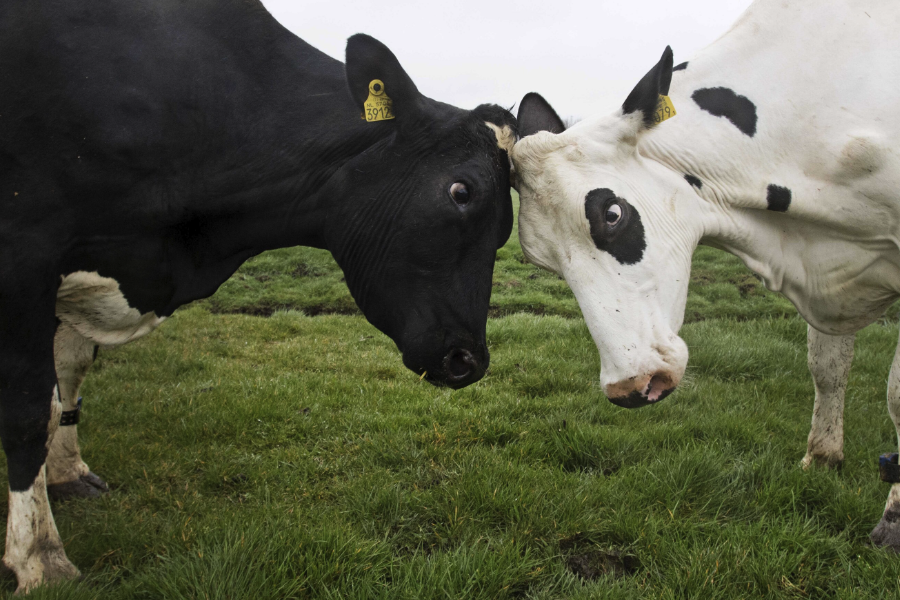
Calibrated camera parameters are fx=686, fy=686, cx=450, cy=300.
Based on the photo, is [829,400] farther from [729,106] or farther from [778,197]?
[729,106]

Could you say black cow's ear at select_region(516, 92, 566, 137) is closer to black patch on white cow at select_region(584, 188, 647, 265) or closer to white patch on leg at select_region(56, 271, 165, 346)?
black patch on white cow at select_region(584, 188, 647, 265)

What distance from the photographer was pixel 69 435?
12.2ft

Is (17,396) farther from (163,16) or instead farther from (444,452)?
(444,452)

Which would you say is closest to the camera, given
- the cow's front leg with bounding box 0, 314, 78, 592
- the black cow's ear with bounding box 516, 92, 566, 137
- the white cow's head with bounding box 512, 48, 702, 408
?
the cow's front leg with bounding box 0, 314, 78, 592

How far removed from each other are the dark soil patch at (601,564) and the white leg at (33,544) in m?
2.06

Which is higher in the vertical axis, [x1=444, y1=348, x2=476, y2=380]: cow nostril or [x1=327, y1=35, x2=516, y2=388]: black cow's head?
[x1=327, y1=35, x2=516, y2=388]: black cow's head

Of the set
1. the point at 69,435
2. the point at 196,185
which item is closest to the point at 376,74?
the point at 196,185

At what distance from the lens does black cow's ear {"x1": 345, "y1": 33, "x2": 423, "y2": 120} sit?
2.99 meters

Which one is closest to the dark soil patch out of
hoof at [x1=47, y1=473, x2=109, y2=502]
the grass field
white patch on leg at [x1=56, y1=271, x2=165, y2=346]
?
the grass field

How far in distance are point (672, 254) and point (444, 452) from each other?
5.90ft

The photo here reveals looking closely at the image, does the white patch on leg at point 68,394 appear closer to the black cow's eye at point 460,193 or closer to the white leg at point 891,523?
the black cow's eye at point 460,193

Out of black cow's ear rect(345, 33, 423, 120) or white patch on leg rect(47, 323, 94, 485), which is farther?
white patch on leg rect(47, 323, 94, 485)

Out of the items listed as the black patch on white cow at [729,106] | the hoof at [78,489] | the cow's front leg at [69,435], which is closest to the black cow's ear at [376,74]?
the black patch on white cow at [729,106]

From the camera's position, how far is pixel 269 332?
23.7ft
